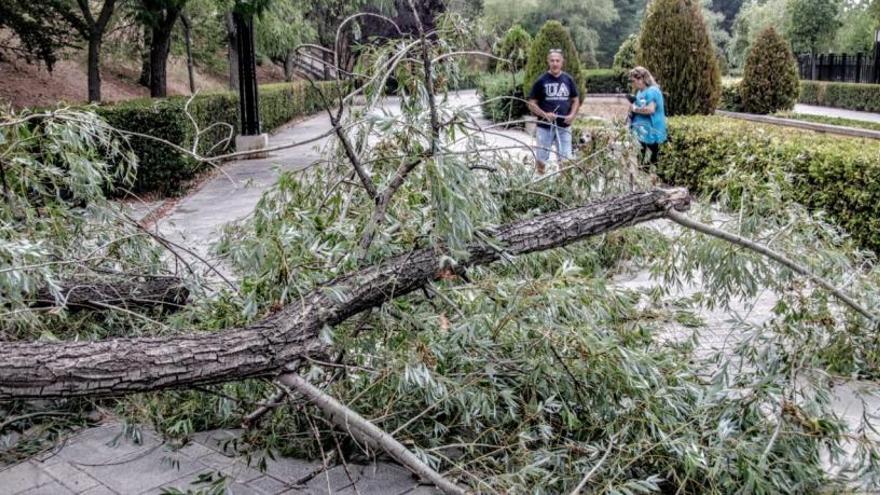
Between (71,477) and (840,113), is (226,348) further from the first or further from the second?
(840,113)

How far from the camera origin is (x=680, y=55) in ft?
43.9

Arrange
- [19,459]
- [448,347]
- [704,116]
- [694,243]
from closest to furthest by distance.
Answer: [448,347] < [19,459] < [694,243] < [704,116]

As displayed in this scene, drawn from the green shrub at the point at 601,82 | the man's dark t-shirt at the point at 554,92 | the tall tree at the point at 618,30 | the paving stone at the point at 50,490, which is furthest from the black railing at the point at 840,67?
the paving stone at the point at 50,490

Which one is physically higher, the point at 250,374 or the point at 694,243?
the point at 694,243

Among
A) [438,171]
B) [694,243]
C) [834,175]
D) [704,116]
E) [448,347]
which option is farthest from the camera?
[704,116]

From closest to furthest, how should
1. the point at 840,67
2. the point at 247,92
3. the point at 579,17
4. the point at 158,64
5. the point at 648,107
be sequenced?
1. the point at 648,107
2. the point at 247,92
3. the point at 158,64
4. the point at 840,67
5. the point at 579,17

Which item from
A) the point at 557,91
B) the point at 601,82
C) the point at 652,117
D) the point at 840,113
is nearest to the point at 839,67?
the point at 840,113

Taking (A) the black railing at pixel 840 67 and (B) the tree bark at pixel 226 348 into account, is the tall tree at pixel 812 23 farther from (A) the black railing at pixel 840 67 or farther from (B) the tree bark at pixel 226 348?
(B) the tree bark at pixel 226 348

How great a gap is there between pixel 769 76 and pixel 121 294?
50.4 feet

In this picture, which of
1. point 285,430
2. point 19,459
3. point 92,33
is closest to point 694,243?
point 285,430

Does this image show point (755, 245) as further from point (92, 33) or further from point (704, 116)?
point (92, 33)

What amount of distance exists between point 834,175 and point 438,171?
606 cm

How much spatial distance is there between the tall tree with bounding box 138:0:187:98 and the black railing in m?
27.9

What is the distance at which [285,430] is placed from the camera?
3.64m
